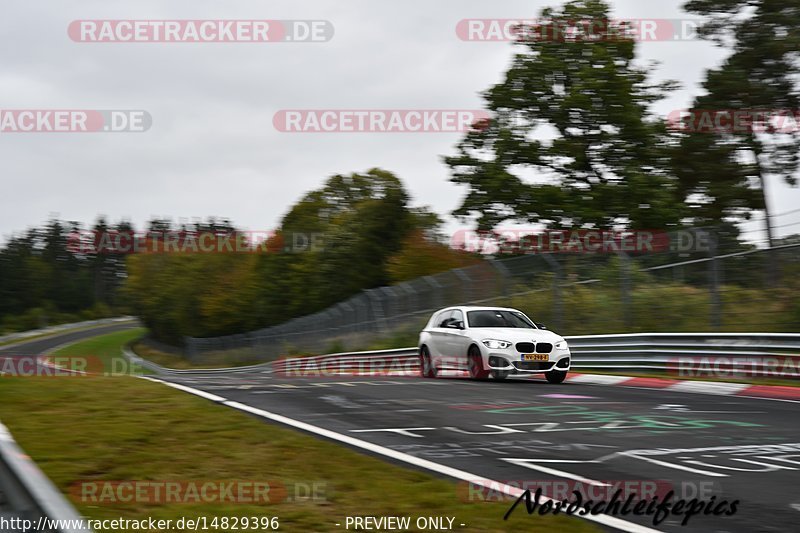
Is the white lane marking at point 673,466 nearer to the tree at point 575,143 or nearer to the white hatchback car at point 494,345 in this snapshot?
the white hatchback car at point 494,345

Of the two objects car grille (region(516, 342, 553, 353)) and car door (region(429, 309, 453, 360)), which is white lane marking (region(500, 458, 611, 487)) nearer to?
car grille (region(516, 342, 553, 353))

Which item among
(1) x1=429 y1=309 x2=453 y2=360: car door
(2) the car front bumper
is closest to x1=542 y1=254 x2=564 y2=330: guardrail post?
(1) x1=429 y1=309 x2=453 y2=360: car door

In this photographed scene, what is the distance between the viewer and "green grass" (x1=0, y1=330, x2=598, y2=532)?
521 cm

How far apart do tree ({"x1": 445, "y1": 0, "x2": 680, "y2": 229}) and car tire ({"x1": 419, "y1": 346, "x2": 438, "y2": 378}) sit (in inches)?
777

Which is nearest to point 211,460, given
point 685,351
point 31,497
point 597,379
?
point 31,497

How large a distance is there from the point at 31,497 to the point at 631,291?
Result: 1676 centimetres

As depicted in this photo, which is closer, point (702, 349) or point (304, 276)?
point (702, 349)

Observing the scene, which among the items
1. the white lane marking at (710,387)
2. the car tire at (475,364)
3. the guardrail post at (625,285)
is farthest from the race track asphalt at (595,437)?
the guardrail post at (625,285)

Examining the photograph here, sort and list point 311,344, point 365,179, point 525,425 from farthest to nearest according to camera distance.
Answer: point 365,179 → point 311,344 → point 525,425

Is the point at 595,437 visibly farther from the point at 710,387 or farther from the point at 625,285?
the point at 625,285

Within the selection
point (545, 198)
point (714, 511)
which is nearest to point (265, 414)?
point (714, 511)

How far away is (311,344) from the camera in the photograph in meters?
43.7

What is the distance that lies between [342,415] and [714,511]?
5.29 meters

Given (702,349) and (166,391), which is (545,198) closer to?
(702,349)
